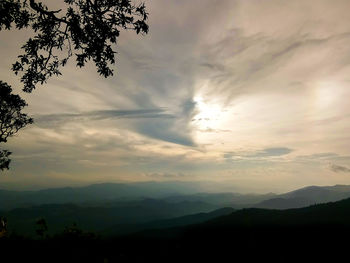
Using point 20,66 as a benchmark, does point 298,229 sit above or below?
below

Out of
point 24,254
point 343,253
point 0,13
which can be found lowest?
point 343,253

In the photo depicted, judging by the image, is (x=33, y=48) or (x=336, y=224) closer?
(x=33, y=48)

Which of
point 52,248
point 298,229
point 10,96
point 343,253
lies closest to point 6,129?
point 10,96

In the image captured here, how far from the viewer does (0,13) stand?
19.2 metres

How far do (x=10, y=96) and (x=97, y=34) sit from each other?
943 inches

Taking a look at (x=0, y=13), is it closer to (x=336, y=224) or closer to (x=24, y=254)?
(x=24, y=254)

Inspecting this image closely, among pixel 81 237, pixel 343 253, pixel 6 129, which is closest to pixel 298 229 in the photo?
pixel 343 253

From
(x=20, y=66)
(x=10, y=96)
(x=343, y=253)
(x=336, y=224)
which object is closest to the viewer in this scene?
(x=20, y=66)

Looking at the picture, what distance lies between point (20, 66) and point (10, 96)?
1999 centimetres

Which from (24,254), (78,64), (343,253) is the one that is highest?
(78,64)

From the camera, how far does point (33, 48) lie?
786 inches

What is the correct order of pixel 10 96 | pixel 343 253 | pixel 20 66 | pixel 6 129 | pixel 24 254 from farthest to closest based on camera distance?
pixel 343 253 < pixel 6 129 < pixel 10 96 < pixel 20 66 < pixel 24 254

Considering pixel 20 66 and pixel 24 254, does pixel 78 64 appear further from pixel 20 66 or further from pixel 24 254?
pixel 24 254

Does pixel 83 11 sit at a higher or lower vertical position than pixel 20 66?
higher
